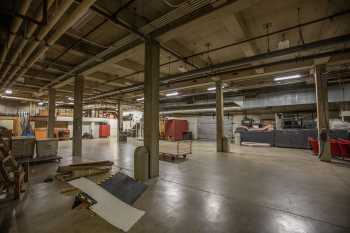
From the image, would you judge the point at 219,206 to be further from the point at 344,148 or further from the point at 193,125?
the point at 193,125

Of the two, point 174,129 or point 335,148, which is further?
point 174,129

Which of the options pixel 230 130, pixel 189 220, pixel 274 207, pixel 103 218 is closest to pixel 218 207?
pixel 189 220

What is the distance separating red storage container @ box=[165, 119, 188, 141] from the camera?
46.1ft

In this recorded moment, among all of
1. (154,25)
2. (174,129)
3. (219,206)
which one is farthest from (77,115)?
(174,129)

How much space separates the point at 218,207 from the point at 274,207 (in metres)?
0.87

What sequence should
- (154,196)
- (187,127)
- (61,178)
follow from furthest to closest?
(187,127), (61,178), (154,196)

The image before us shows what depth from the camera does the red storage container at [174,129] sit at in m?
14.0

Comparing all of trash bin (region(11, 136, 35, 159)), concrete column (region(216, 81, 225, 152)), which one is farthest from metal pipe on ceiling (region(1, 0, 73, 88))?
concrete column (region(216, 81, 225, 152))

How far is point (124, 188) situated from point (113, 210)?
0.71 meters

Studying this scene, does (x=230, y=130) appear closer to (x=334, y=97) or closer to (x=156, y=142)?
(x=334, y=97)

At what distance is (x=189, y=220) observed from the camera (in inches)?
83.3

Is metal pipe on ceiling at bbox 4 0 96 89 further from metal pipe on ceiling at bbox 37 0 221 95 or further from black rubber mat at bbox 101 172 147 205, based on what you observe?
black rubber mat at bbox 101 172 147 205

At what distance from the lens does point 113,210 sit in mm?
2316

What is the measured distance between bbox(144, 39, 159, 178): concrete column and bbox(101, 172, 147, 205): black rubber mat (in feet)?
2.22
